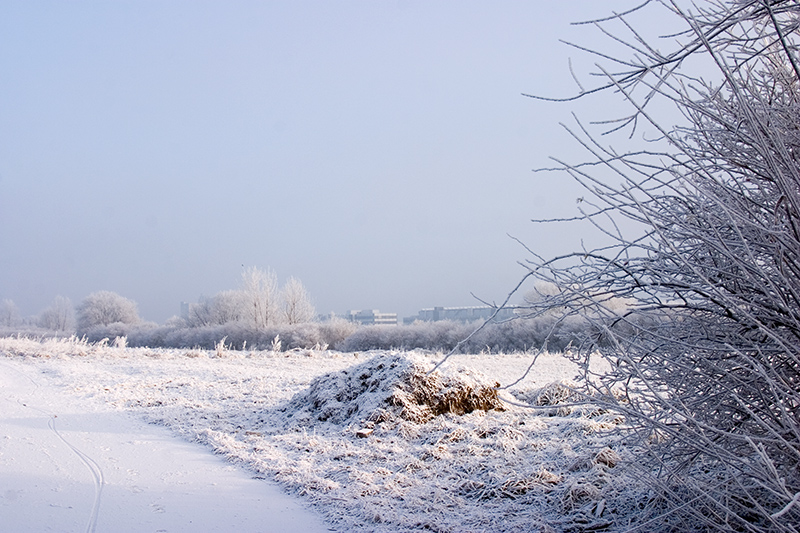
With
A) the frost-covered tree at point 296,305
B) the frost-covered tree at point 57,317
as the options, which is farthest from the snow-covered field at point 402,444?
the frost-covered tree at point 57,317

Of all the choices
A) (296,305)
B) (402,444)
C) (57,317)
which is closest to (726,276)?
(402,444)

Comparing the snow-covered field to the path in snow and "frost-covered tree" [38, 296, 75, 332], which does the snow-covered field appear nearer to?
the path in snow

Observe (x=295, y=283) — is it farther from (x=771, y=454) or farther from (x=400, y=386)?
(x=771, y=454)

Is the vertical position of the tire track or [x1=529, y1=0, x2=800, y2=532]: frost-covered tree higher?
[x1=529, y1=0, x2=800, y2=532]: frost-covered tree

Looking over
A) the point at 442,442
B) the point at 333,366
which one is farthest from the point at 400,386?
the point at 333,366

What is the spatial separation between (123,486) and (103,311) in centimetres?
4463

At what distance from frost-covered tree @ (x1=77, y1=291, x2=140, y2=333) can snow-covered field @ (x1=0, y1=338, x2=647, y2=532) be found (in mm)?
35986

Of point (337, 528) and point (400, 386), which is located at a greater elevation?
point (400, 386)

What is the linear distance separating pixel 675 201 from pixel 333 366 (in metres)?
13.0

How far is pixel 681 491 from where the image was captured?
3627 millimetres

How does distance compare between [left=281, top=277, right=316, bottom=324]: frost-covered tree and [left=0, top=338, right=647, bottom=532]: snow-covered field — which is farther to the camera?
[left=281, top=277, right=316, bottom=324]: frost-covered tree

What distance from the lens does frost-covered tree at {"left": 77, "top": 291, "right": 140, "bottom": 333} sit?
44.4 metres

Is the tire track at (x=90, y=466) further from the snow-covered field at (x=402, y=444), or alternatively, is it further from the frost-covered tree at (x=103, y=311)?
the frost-covered tree at (x=103, y=311)

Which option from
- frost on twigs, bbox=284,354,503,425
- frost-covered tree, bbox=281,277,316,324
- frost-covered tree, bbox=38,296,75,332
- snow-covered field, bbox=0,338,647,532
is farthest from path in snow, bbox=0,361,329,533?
frost-covered tree, bbox=38,296,75,332
